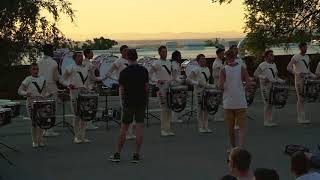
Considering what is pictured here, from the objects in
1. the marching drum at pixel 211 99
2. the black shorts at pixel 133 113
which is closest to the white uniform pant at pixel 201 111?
the marching drum at pixel 211 99

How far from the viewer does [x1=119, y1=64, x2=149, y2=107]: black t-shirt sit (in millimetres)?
10648

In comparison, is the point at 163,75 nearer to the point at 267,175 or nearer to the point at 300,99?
the point at 300,99

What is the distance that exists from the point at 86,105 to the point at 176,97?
1994 millimetres

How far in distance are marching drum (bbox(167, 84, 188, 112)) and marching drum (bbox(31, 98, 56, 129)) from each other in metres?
2.60

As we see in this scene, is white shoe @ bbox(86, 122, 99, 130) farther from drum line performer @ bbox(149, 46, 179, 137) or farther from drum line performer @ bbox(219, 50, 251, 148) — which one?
drum line performer @ bbox(219, 50, 251, 148)

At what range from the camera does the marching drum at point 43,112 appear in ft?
38.1

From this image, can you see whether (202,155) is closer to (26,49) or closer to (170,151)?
(170,151)

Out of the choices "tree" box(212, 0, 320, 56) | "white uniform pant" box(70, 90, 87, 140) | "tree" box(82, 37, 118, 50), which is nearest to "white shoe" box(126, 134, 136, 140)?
"white uniform pant" box(70, 90, 87, 140)

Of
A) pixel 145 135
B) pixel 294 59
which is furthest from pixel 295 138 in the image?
pixel 145 135

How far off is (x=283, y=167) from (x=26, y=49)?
306 inches

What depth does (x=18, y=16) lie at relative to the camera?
14375 mm

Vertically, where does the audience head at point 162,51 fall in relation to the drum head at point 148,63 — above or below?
above

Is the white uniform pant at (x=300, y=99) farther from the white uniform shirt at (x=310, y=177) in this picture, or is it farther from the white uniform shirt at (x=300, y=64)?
the white uniform shirt at (x=310, y=177)

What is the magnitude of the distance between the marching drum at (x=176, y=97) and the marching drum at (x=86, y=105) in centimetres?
168
